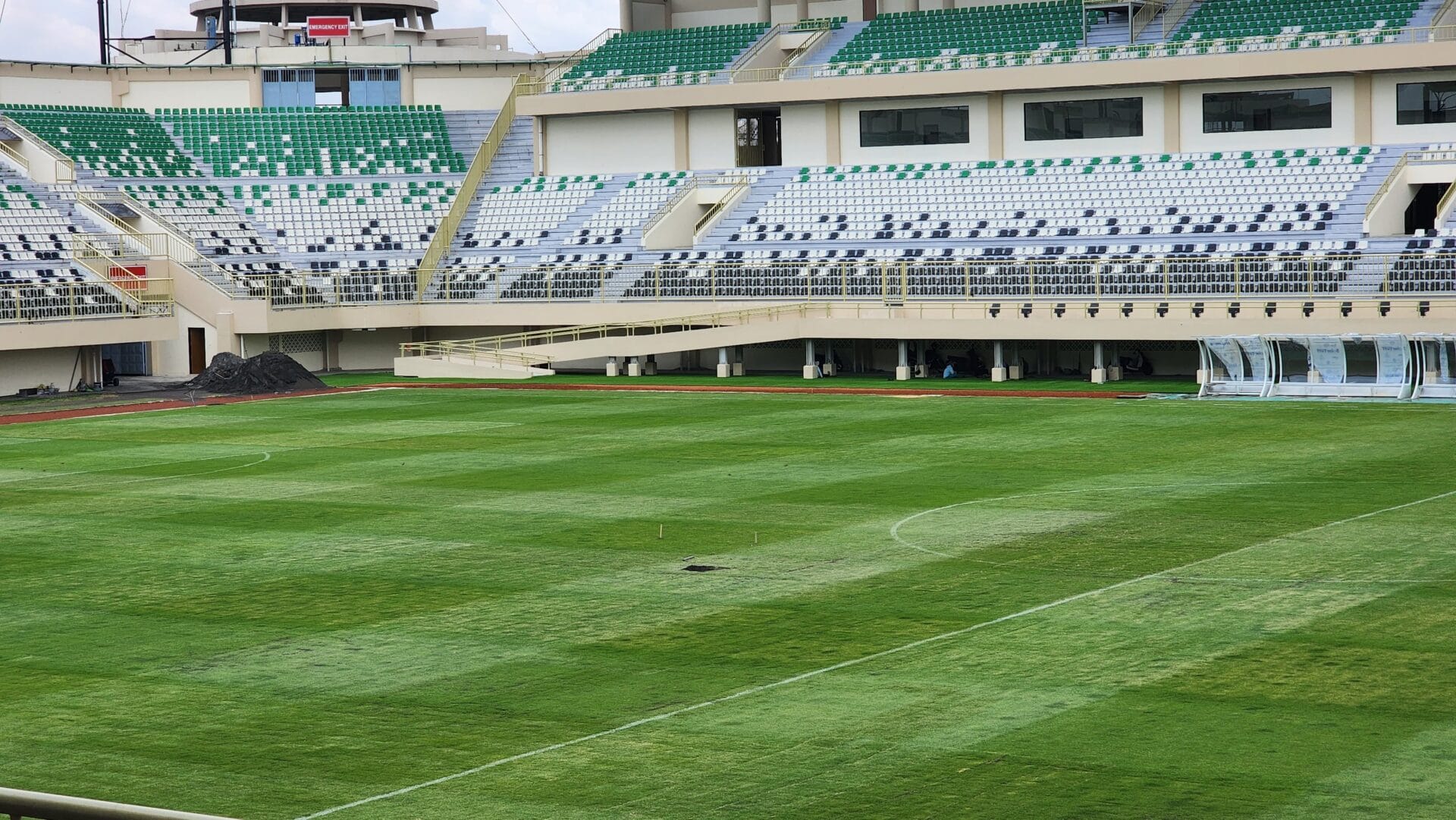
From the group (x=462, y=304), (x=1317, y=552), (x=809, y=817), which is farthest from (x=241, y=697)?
(x=462, y=304)

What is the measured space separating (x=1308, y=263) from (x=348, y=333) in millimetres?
A: 25285

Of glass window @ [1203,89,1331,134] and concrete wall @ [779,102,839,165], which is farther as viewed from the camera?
concrete wall @ [779,102,839,165]

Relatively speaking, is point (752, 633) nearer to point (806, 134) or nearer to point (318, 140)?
point (806, 134)

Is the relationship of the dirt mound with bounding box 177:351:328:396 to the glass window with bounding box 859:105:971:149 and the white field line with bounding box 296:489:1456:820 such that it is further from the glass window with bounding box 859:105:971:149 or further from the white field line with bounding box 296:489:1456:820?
the white field line with bounding box 296:489:1456:820

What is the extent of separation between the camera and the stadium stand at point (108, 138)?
5181cm

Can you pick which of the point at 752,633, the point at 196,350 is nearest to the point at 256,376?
the point at 196,350

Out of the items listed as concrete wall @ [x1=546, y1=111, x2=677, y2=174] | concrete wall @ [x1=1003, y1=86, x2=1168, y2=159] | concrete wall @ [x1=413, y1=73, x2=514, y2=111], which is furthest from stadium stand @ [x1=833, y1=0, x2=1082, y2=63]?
concrete wall @ [x1=413, y1=73, x2=514, y2=111]

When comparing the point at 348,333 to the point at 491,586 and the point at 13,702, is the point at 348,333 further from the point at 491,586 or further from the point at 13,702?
the point at 13,702

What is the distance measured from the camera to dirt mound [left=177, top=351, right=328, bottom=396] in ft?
132

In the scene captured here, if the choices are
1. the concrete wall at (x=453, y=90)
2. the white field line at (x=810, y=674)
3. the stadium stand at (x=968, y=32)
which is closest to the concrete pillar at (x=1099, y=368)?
the stadium stand at (x=968, y=32)

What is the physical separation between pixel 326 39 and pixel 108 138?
13.1m

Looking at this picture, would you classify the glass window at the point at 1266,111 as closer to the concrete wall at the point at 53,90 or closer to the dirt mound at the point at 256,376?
the dirt mound at the point at 256,376

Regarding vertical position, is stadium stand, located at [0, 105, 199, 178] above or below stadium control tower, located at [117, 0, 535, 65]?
below

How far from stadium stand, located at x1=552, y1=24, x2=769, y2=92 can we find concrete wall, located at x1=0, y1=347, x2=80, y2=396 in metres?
18.1
